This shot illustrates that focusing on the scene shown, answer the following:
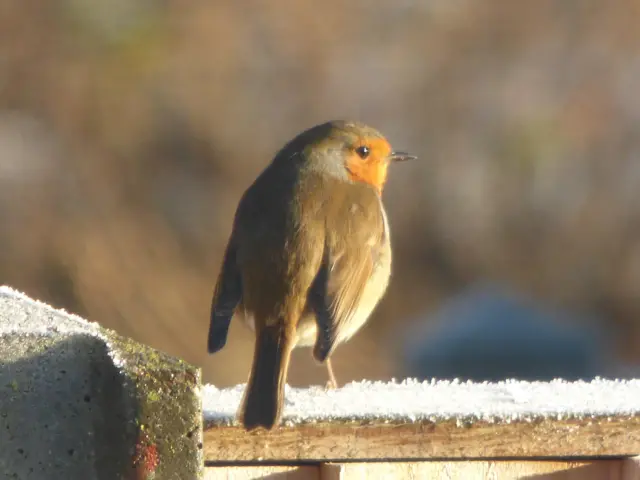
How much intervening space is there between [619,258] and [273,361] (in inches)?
239

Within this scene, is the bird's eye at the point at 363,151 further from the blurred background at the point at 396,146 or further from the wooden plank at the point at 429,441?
the blurred background at the point at 396,146

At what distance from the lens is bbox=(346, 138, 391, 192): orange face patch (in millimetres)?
3752

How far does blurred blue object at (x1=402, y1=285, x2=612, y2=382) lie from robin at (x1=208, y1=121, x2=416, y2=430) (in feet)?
14.1

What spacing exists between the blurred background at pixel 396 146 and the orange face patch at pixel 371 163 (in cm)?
402

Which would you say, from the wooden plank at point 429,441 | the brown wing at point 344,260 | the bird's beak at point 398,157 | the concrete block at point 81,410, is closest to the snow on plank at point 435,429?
the wooden plank at point 429,441

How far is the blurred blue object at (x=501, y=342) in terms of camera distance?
25.7 ft

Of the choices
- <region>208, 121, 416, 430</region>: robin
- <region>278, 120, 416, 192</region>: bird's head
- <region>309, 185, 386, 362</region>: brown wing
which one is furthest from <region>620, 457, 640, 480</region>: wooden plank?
<region>278, 120, 416, 192</region>: bird's head

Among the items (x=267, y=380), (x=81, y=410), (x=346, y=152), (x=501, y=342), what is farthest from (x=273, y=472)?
(x=501, y=342)

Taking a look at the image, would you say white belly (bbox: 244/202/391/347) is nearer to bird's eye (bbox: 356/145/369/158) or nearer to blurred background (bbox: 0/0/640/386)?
bird's eye (bbox: 356/145/369/158)

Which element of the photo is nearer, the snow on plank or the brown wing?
the snow on plank

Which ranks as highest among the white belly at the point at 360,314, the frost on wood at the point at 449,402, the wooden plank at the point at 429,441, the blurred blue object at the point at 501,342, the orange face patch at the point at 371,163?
the blurred blue object at the point at 501,342

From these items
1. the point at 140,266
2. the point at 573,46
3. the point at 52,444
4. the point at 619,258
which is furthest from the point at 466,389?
Result: the point at 573,46

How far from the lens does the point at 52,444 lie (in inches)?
60.6

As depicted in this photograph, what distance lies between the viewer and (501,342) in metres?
7.98
